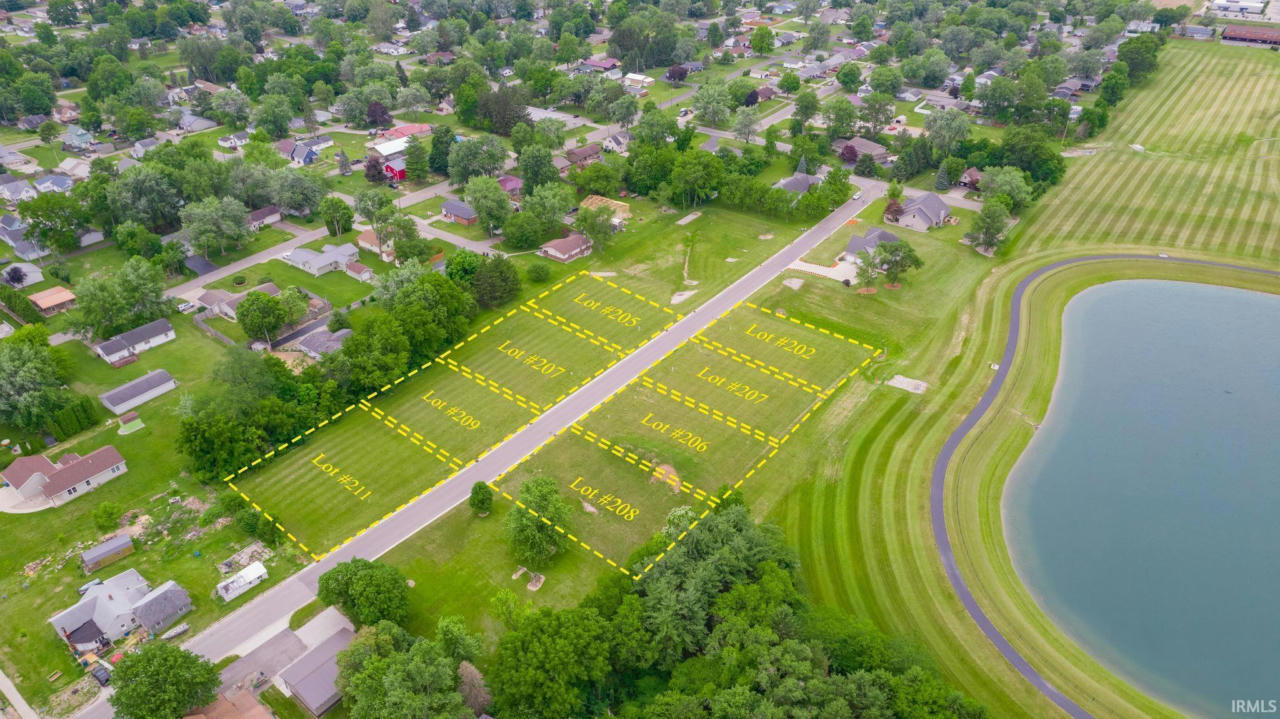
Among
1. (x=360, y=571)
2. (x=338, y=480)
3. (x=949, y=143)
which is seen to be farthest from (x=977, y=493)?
(x=949, y=143)

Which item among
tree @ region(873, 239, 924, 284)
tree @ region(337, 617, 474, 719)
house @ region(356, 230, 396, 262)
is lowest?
house @ region(356, 230, 396, 262)

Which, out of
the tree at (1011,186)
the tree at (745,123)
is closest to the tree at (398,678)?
the tree at (1011,186)

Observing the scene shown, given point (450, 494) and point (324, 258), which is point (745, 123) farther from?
point (450, 494)

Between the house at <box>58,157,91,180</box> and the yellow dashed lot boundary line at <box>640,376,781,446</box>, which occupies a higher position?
the yellow dashed lot boundary line at <box>640,376,781,446</box>

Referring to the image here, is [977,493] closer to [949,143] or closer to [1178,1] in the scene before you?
[949,143]

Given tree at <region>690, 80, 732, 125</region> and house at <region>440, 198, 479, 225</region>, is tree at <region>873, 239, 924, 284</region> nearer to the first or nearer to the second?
house at <region>440, 198, 479, 225</region>

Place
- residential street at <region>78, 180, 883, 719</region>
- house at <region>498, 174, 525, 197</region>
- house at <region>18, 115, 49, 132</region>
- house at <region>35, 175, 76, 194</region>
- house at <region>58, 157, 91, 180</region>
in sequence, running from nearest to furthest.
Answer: residential street at <region>78, 180, 883, 719</region>, house at <region>498, 174, 525, 197</region>, house at <region>35, 175, 76, 194</region>, house at <region>58, 157, 91, 180</region>, house at <region>18, 115, 49, 132</region>

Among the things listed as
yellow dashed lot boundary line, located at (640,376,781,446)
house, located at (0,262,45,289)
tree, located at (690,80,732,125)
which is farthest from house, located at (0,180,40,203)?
tree, located at (690,80,732,125)
